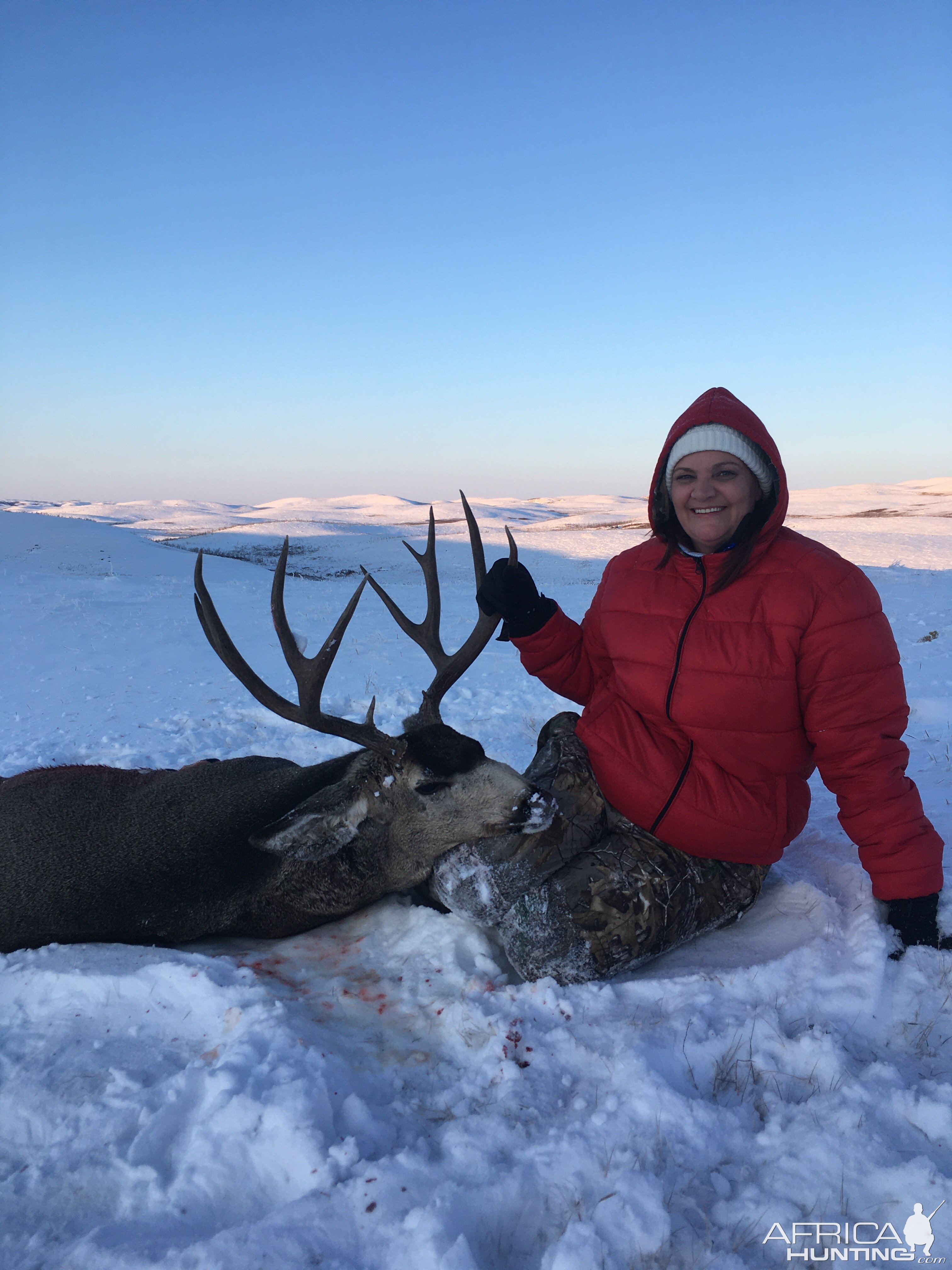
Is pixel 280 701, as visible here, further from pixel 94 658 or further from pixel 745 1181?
pixel 94 658

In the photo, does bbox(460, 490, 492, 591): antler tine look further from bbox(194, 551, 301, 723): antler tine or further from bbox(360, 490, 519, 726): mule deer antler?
bbox(194, 551, 301, 723): antler tine

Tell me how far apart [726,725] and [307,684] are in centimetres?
189

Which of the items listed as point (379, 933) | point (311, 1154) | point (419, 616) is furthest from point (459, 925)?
point (419, 616)

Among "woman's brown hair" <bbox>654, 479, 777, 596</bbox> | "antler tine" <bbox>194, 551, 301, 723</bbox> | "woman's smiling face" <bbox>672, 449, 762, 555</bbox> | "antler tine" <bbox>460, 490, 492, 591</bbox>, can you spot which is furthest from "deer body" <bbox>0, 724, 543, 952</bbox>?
"woman's smiling face" <bbox>672, 449, 762, 555</bbox>

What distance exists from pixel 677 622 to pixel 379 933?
1913 millimetres

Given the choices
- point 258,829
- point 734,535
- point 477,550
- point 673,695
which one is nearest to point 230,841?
point 258,829

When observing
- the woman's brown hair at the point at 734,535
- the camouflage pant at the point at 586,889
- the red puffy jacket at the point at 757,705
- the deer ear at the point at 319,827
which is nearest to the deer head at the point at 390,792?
the deer ear at the point at 319,827

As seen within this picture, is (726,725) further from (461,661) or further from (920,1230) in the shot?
(920,1230)

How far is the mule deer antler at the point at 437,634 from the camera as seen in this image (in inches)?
141

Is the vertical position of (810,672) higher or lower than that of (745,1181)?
higher

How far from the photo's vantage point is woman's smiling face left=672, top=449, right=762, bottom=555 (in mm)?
2934

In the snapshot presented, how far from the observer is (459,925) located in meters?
3.11

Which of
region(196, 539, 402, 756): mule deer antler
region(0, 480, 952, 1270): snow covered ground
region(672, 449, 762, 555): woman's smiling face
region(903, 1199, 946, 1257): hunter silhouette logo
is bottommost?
region(0, 480, 952, 1270): snow covered ground

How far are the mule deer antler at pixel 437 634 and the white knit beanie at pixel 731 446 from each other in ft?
3.16
